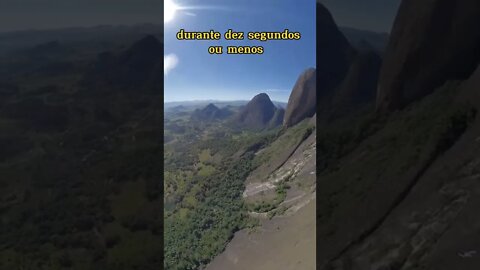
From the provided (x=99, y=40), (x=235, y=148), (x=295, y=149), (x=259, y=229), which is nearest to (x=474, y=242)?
(x=259, y=229)

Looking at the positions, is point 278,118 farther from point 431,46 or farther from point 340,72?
point 431,46

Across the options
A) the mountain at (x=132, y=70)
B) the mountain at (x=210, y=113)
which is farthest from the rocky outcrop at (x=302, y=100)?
the mountain at (x=132, y=70)

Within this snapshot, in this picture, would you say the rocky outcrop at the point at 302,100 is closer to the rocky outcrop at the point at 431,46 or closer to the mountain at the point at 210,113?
the mountain at the point at 210,113

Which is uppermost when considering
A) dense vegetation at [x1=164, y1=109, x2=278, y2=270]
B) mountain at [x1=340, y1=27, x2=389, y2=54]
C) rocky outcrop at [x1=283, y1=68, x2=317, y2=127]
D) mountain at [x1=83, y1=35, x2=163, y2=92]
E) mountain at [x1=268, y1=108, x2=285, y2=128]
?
mountain at [x1=340, y1=27, x2=389, y2=54]

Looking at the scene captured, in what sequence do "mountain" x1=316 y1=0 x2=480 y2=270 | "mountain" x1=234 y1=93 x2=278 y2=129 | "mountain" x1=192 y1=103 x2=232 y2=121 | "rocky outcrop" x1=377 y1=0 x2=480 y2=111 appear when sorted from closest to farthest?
"mountain" x1=316 y1=0 x2=480 y2=270
"rocky outcrop" x1=377 y1=0 x2=480 y2=111
"mountain" x1=234 y1=93 x2=278 y2=129
"mountain" x1=192 y1=103 x2=232 y2=121

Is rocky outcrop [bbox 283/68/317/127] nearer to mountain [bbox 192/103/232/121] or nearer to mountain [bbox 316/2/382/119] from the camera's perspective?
mountain [bbox 316/2/382/119]

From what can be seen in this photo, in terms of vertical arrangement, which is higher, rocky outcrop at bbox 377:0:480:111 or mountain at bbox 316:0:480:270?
rocky outcrop at bbox 377:0:480:111

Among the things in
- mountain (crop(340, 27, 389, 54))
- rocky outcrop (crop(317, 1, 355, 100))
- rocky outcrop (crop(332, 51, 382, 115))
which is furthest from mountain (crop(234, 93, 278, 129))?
mountain (crop(340, 27, 389, 54))
